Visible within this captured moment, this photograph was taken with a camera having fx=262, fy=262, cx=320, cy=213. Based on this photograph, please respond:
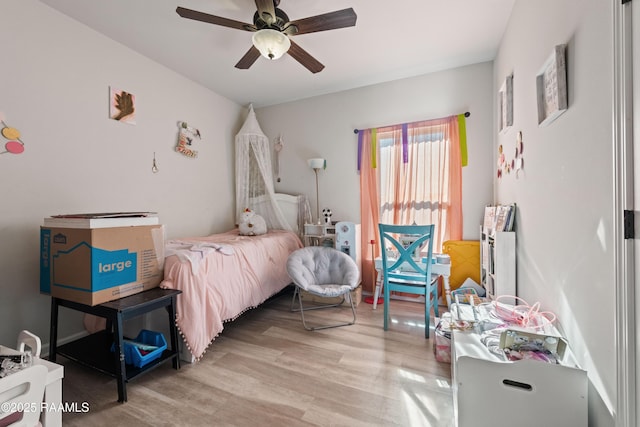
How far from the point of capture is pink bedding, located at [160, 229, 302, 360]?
1.84m

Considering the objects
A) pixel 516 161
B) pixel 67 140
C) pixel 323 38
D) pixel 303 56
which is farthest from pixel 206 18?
pixel 516 161

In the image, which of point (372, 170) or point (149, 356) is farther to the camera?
point (372, 170)

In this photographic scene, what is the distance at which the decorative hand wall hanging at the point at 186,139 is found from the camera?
10.1 ft

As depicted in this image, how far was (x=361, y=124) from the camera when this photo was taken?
341 centimetres

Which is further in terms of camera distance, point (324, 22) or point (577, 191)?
point (324, 22)

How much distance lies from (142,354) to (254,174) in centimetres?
253

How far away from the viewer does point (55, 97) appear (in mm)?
2074

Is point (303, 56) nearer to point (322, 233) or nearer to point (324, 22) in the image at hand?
point (324, 22)

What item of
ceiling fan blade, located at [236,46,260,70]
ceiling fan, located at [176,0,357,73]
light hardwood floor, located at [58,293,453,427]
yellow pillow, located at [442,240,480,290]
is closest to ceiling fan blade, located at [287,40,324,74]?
ceiling fan, located at [176,0,357,73]

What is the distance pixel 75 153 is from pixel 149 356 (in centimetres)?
179

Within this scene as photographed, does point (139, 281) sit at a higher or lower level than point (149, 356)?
higher

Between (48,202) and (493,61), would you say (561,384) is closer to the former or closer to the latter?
(493,61)

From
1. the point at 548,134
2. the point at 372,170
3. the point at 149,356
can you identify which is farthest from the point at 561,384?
the point at 372,170

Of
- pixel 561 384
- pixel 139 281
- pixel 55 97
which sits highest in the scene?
pixel 55 97
